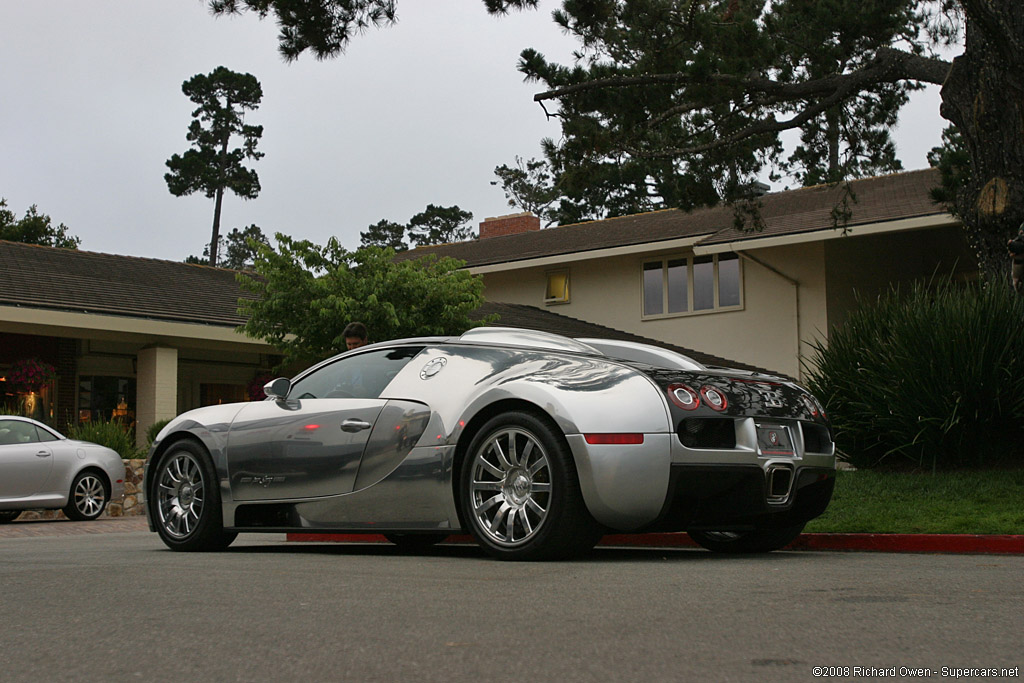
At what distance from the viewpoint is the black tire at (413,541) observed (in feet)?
27.0

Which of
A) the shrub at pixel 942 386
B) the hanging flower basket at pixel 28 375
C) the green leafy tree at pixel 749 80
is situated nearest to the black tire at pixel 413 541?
the shrub at pixel 942 386

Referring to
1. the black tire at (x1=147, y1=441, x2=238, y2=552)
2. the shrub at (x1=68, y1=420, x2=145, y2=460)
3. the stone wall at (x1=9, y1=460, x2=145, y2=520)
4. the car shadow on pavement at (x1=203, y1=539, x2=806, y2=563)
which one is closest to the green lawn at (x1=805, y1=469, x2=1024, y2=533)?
the car shadow on pavement at (x1=203, y1=539, x2=806, y2=563)

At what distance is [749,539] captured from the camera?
755 cm

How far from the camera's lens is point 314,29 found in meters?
13.4

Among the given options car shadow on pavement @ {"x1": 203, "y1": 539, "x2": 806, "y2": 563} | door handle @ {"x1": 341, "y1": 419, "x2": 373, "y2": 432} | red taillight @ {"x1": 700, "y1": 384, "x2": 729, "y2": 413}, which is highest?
red taillight @ {"x1": 700, "y1": 384, "x2": 729, "y2": 413}

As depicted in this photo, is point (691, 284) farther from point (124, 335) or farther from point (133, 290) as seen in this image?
point (124, 335)

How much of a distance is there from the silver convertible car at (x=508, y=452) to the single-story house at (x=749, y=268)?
1608cm

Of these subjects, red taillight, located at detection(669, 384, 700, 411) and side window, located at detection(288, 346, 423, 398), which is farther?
side window, located at detection(288, 346, 423, 398)

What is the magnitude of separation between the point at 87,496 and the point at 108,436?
8.66ft

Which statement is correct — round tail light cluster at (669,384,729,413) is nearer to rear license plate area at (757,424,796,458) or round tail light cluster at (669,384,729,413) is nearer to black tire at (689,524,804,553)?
rear license plate area at (757,424,796,458)

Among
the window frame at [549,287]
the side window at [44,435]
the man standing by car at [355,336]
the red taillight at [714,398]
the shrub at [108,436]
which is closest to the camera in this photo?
the red taillight at [714,398]

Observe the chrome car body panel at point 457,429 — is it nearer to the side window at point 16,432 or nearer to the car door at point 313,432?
the car door at point 313,432

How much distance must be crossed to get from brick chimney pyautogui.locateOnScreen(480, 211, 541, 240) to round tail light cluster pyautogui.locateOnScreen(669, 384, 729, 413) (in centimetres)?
2832

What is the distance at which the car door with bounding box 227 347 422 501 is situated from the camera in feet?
23.8
